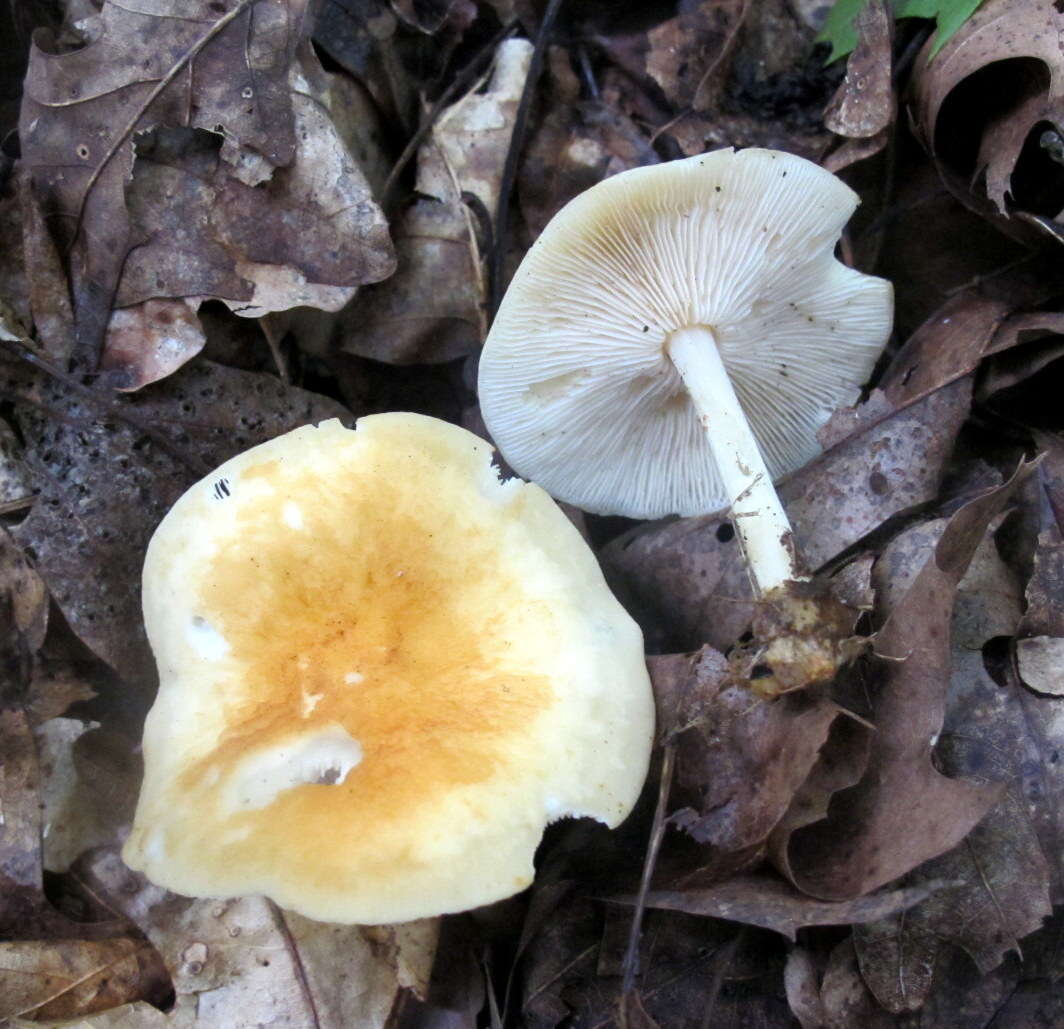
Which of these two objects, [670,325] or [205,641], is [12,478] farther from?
[670,325]

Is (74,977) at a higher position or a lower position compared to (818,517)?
lower

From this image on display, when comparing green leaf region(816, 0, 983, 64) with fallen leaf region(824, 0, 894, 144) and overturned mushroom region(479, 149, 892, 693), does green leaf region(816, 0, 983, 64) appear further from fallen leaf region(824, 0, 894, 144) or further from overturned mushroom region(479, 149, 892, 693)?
overturned mushroom region(479, 149, 892, 693)

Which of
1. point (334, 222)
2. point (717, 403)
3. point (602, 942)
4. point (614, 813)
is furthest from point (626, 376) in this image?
point (602, 942)

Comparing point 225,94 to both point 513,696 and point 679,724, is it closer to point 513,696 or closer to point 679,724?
point 513,696

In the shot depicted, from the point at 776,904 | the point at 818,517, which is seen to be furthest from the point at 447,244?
the point at 776,904

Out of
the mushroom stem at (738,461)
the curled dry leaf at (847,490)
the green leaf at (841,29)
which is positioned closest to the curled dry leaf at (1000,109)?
the green leaf at (841,29)

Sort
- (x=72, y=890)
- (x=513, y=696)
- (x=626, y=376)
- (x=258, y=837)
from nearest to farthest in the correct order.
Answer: (x=258, y=837)
(x=513, y=696)
(x=72, y=890)
(x=626, y=376)

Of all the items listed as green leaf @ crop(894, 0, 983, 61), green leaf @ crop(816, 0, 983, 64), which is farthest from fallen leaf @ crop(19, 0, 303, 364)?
green leaf @ crop(894, 0, 983, 61)
